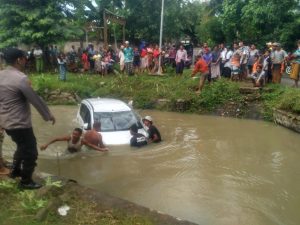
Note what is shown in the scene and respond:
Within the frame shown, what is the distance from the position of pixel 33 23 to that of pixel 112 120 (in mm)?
14203

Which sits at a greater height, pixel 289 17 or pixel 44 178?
pixel 289 17

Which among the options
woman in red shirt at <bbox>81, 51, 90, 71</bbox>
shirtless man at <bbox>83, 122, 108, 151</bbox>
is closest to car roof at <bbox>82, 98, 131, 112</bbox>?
shirtless man at <bbox>83, 122, 108, 151</bbox>

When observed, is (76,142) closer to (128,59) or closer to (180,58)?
(180,58)

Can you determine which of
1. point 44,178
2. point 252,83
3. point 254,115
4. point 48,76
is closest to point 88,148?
point 44,178

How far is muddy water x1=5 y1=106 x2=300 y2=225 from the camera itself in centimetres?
790

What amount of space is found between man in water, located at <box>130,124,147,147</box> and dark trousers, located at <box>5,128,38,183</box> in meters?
5.43

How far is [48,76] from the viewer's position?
22.2 meters

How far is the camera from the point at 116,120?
11.8m

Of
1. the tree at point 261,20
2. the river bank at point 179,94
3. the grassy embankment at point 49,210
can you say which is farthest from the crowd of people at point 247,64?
the grassy embankment at point 49,210

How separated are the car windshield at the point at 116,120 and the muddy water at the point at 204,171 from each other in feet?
2.52

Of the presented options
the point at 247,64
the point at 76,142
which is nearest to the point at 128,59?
the point at 247,64

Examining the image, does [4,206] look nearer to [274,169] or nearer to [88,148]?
[88,148]

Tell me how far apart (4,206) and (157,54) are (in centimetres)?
1632

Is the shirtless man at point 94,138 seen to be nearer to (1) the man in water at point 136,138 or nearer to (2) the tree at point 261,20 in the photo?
(1) the man in water at point 136,138
